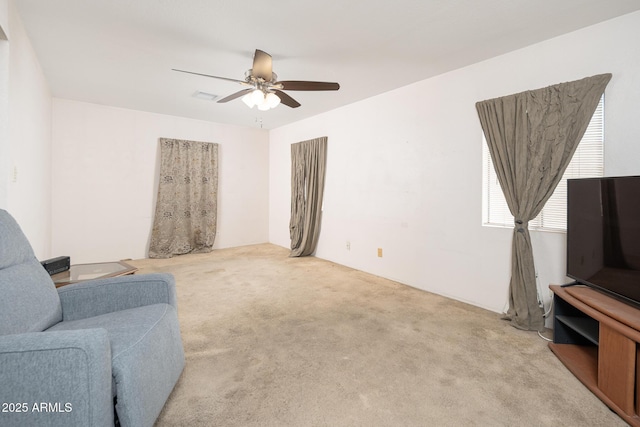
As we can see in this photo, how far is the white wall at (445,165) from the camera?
2.10m

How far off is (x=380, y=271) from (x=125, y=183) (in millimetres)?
4250

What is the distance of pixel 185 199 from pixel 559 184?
17.1 feet

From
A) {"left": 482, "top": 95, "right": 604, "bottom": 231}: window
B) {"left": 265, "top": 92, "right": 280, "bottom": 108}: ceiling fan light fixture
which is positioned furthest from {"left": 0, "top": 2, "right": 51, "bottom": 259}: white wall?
{"left": 482, "top": 95, "right": 604, "bottom": 231}: window

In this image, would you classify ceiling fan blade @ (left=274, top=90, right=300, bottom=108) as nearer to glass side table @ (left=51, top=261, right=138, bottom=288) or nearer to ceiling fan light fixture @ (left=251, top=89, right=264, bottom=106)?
ceiling fan light fixture @ (left=251, top=89, right=264, bottom=106)

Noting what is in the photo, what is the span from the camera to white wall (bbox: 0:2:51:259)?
2035 mm

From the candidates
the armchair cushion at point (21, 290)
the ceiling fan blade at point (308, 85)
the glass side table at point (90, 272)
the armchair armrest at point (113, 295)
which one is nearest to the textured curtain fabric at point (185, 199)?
the glass side table at point (90, 272)

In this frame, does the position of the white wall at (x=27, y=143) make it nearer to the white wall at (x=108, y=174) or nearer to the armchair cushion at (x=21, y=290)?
the white wall at (x=108, y=174)

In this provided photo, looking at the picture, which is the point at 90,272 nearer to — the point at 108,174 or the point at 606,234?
the point at 108,174

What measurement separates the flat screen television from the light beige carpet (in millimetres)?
613

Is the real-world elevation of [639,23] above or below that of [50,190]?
above

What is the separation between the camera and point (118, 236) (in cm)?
464

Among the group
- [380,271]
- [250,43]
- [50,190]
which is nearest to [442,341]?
[380,271]

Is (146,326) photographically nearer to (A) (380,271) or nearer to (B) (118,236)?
(A) (380,271)

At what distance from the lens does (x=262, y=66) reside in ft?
7.45
